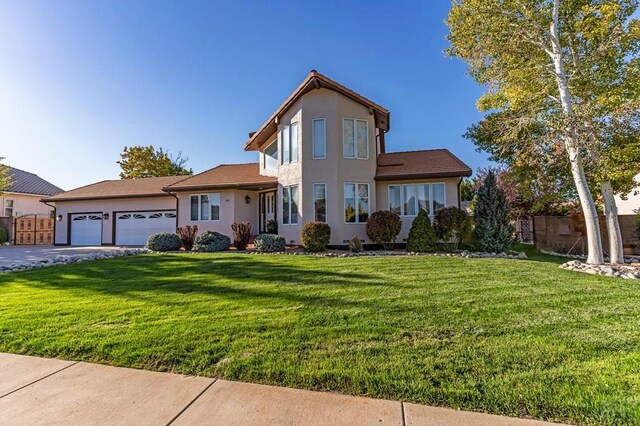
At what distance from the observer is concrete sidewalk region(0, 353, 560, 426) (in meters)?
2.63

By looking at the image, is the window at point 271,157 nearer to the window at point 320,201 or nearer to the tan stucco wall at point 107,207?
the window at point 320,201

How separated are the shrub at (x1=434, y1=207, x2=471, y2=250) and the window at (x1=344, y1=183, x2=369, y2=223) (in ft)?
10.2

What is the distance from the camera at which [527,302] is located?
18.0ft

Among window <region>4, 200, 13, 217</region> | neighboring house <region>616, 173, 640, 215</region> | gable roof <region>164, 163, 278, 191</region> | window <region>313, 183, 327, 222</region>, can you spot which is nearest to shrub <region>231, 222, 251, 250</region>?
gable roof <region>164, 163, 278, 191</region>

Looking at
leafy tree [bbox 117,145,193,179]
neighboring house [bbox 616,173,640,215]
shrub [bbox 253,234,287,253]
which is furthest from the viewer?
leafy tree [bbox 117,145,193,179]

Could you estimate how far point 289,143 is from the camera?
1556cm

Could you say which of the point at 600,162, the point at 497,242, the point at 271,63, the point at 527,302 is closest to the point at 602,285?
the point at 527,302

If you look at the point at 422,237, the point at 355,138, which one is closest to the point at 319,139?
the point at 355,138

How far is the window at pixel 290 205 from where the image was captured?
14.9 metres

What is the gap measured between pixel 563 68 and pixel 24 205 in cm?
3829

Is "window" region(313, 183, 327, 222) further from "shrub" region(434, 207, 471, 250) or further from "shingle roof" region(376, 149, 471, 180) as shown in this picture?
"shrub" region(434, 207, 471, 250)

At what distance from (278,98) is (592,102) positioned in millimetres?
14193

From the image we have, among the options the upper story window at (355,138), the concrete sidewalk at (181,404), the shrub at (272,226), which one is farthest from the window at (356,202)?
the concrete sidewalk at (181,404)

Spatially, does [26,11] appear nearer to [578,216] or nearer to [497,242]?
[497,242]
